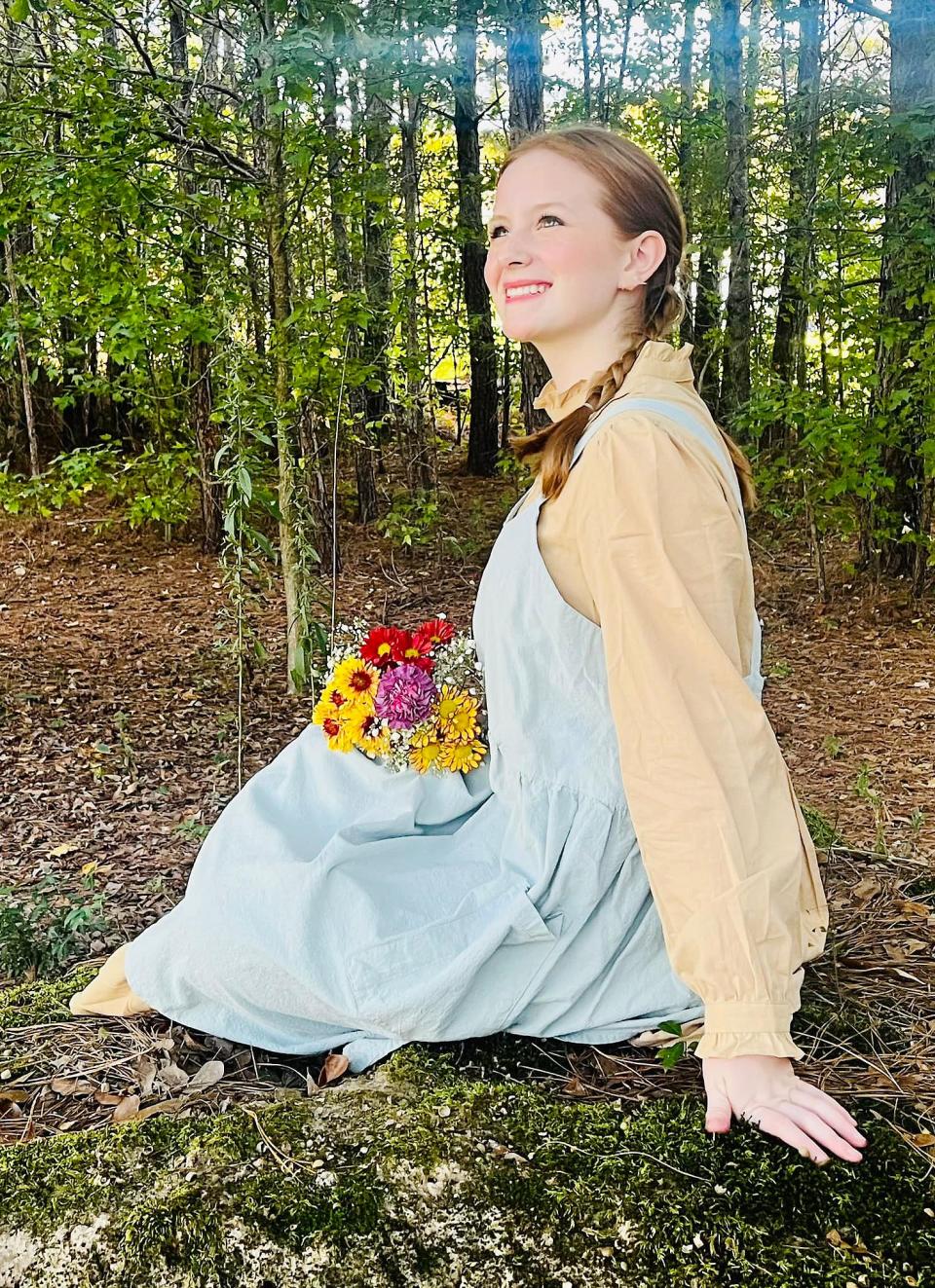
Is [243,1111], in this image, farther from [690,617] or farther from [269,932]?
[690,617]

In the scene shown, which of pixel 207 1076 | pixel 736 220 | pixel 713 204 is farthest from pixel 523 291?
pixel 713 204

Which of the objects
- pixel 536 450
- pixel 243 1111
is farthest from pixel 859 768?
pixel 243 1111

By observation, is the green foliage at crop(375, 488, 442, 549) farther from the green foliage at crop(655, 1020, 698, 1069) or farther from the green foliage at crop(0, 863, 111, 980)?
the green foliage at crop(655, 1020, 698, 1069)

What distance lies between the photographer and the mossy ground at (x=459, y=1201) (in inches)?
50.2

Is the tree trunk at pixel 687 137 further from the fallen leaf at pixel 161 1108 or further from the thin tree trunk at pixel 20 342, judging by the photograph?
the fallen leaf at pixel 161 1108

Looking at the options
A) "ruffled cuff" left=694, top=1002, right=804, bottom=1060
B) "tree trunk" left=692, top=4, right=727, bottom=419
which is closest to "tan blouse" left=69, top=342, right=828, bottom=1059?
"ruffled cuff" left=694, top=1002, right=804, bottom=1060

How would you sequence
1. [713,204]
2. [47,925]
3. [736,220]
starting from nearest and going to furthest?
[47,925], [736,220], [713,204]

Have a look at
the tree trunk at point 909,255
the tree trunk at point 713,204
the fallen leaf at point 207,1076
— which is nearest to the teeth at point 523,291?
the fallen leaf at point 207,1076

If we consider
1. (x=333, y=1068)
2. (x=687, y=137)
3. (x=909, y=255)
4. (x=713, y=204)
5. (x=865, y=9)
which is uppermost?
(x=865, y=9)

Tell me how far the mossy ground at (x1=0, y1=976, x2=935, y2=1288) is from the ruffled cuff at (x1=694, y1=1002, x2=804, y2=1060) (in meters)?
0.20

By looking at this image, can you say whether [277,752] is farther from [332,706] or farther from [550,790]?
[550,790]

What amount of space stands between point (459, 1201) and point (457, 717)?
2.49ft

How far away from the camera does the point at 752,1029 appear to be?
1.24 m

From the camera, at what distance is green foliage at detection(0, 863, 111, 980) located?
3.00 metres
